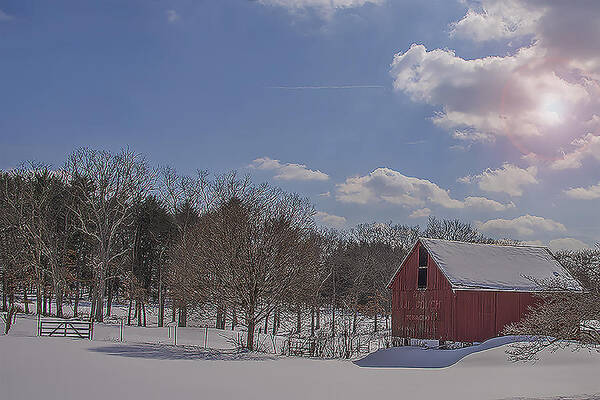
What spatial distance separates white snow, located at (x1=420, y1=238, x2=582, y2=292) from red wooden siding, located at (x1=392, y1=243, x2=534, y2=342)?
53 cm

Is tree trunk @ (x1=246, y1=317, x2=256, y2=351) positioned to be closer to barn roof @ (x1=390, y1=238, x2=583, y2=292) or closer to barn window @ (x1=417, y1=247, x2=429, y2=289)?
barn window @ (x1=417, y1=247, x2=429, y2=289)

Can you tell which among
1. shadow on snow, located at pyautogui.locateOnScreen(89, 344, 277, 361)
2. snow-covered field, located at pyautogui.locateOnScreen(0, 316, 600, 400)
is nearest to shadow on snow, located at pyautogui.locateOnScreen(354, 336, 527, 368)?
snow-covered field, located at pyautogui.locateOnScreen(0, 316, 600, 400)

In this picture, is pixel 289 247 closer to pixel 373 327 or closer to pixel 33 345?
pixel 33 345

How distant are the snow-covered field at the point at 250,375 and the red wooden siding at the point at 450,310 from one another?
13.1ft

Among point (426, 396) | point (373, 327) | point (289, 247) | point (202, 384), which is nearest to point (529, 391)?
point (426, 396)

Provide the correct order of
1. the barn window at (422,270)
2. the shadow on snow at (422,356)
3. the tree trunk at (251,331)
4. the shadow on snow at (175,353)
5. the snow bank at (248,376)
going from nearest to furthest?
the snow bank at (248,376)
the shadow on snow at (175,353)
the shadow on snow at (422,356)
the tree trunk at (251,331)
the barn window at (422,270)

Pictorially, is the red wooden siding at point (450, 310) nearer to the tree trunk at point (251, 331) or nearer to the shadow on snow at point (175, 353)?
the tree trunk at point (251, 331)

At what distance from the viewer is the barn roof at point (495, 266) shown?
119 feet

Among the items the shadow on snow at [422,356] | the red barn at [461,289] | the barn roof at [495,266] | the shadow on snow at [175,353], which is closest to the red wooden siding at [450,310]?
the red barn at [461,289]

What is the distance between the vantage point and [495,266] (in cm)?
3900

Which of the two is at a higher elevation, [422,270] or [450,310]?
[422,270]

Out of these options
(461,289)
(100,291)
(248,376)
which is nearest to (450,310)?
(461,289)

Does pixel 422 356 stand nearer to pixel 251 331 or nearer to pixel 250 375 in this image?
pixel 251 331

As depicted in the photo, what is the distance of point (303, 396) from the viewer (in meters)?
17.9
